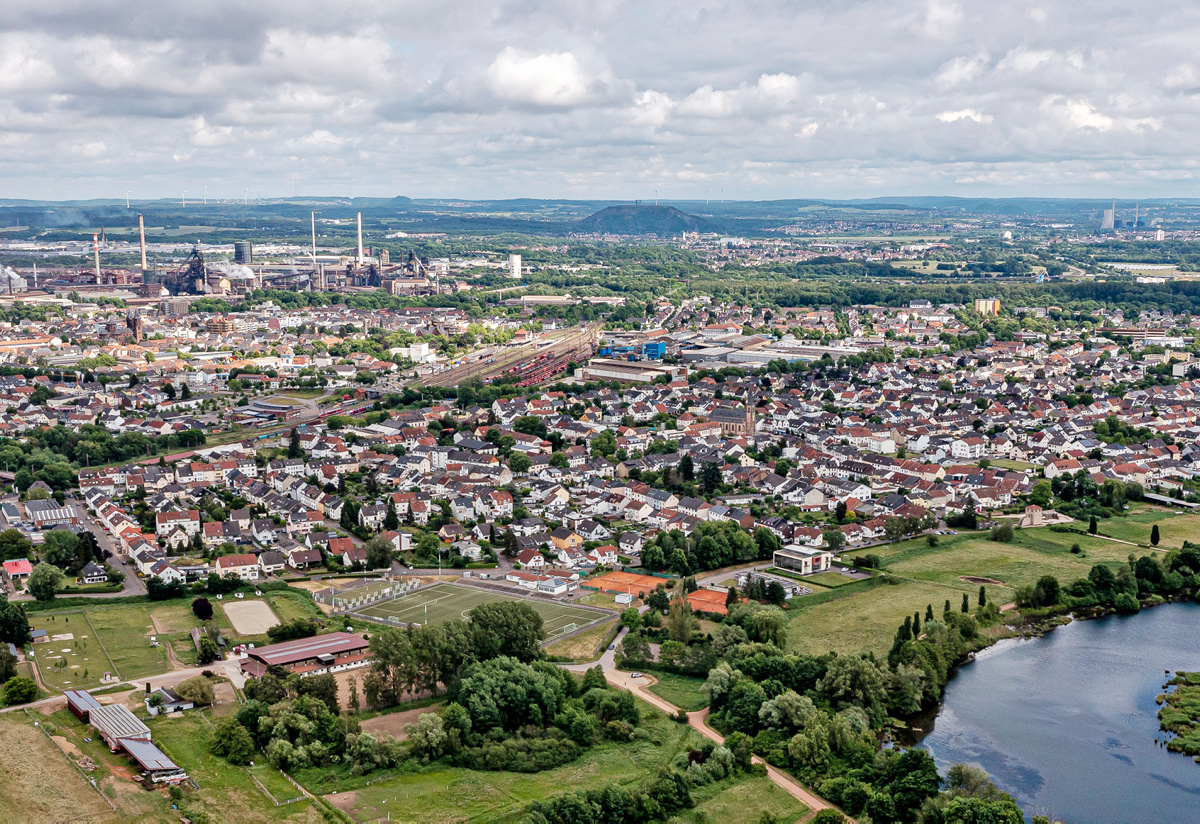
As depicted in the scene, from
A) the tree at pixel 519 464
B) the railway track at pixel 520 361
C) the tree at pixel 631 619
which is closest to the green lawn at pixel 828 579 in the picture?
the tree at pixel 631 619

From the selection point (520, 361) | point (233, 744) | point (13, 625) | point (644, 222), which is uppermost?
point (644, 222)

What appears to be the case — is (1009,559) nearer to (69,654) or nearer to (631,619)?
(631,619)

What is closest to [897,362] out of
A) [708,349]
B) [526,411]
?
[708,349]

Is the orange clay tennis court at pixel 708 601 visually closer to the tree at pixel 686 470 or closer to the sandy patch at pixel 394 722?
the sandy patch at pixel 394 722

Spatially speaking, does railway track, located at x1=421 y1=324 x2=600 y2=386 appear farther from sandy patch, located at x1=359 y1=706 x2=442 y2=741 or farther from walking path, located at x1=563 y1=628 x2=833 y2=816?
sandy patch, located at x1=359 y1=706 x2=442 y2=741

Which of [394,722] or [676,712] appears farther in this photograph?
[676,712]

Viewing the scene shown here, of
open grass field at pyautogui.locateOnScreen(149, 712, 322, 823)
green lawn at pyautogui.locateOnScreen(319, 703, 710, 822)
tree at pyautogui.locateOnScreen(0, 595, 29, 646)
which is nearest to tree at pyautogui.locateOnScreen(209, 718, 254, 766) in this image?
open grass field at pyautogui.locateOnScreen(149, 712, 322, 823)

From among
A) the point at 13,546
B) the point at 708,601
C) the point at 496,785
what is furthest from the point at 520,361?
the point at 496,785
